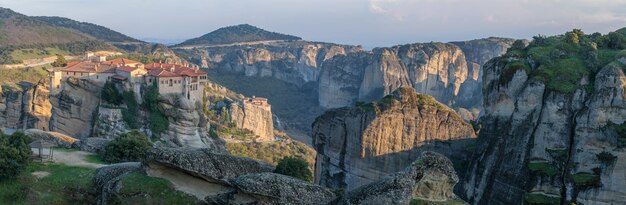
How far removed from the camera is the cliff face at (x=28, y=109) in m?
65.6

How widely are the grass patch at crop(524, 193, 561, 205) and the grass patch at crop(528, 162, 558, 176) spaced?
3.93 feet

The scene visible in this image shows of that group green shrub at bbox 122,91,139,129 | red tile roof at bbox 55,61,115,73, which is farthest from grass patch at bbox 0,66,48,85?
green shrub at bbox 122,91,139,129

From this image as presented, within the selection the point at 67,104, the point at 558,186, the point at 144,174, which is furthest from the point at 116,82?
the point at 558,186

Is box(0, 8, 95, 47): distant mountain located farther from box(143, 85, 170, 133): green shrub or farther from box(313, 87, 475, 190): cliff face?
box(313, 87, 475, 190): cliff face

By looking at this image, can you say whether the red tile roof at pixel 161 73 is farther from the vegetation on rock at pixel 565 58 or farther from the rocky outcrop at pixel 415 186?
the rocky outcrop at pixel 415 186

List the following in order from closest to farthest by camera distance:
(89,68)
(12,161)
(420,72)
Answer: (12,161)
(89,68)
(420,72)

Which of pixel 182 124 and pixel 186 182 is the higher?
pixel 186 182

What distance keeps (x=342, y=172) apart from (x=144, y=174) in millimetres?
22434

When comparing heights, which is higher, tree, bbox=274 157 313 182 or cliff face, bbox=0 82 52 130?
tree, bbox=274 157 313 182

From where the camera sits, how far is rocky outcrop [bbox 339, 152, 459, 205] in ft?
47.8

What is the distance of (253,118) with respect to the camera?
9575 centimetres

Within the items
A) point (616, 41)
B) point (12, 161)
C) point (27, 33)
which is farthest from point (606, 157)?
point (27, 33)

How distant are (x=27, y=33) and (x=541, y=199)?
4775 inches

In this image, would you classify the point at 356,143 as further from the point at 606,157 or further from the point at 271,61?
the point at 271,61
